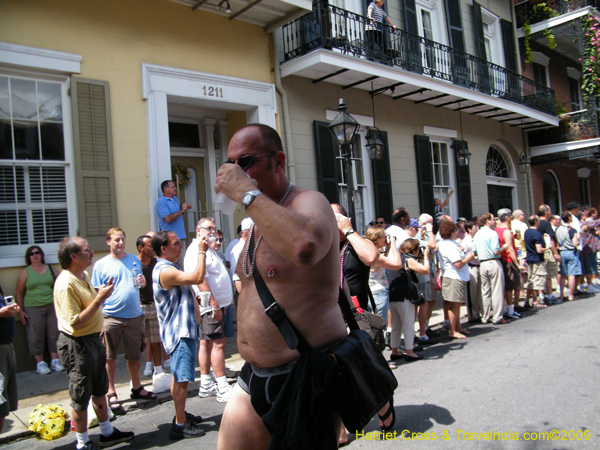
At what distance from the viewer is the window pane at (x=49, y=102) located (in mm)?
7012

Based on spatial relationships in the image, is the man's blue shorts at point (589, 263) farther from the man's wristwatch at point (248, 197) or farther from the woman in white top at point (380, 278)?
the man's wristwatch at point (248, 197)

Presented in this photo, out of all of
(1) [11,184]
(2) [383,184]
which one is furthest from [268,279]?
(2) [383,184]

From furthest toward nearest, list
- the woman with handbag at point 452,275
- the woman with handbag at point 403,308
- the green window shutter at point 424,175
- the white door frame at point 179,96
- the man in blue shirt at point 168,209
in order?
the green window shutter at point 424,175
the white door frame at point 179,96
the woman with handbag at point 452,275
the man in blue shirt at point 168,209
the woman with handbag at point 403,308

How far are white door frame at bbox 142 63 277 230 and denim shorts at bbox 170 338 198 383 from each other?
3.82m

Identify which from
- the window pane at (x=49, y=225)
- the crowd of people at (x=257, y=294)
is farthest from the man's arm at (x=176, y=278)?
the window pane at (x=49, y=225)

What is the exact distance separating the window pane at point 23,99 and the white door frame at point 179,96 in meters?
1.61

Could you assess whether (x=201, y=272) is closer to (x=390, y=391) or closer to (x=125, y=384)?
(x=125, y=384)

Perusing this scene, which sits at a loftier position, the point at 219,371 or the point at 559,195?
the point at 559,195

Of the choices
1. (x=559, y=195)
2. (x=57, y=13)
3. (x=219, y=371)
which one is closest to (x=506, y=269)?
(x=219, y=371)

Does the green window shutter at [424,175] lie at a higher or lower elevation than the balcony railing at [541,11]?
lower

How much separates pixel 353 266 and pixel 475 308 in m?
5.15

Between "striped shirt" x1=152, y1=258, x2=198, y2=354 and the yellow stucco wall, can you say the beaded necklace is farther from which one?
the yellow stucco wall

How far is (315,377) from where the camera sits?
180cm

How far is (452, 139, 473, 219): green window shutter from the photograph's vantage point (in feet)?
45.3
